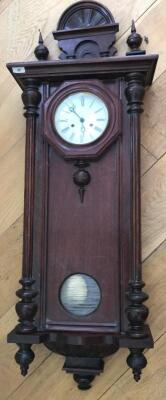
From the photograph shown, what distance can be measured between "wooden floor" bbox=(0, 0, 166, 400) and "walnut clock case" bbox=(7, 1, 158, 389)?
66 millimetres

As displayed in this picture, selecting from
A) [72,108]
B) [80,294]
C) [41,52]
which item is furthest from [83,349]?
[41,52]

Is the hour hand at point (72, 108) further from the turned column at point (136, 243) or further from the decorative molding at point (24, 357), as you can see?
the decorative molding at point (24, 357)

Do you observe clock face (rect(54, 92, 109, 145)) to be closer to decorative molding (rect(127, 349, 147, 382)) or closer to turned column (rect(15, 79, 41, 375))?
turned column (rect(15, 79, 41, 375))

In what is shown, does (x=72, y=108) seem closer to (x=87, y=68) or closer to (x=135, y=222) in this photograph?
(x=87, y=68)

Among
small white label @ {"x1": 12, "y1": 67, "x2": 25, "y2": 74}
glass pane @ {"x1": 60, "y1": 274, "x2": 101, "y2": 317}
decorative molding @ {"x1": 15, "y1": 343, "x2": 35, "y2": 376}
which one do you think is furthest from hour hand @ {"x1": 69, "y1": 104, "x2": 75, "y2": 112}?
decorative molding @ {"x1": 15, "y1": 343, "x2": 35, "y2": 376}

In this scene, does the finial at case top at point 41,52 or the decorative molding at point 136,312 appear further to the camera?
the finial at case top at point 41,52

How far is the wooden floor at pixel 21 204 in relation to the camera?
28.8 inches

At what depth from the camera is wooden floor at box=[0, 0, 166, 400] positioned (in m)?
0.73

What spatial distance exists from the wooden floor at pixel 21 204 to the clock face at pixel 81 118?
109mm

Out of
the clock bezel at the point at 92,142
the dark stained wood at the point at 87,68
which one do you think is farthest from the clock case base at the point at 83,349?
the dark stained wood at the point at 87,68

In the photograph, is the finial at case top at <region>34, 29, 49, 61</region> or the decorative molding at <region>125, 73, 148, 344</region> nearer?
the decorative molding at <region>125, 73, 148, 344</region>

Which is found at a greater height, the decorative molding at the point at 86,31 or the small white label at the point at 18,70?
the decorative molding at the point at 86,31

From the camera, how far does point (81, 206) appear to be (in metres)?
0.70

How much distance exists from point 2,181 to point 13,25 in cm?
34
